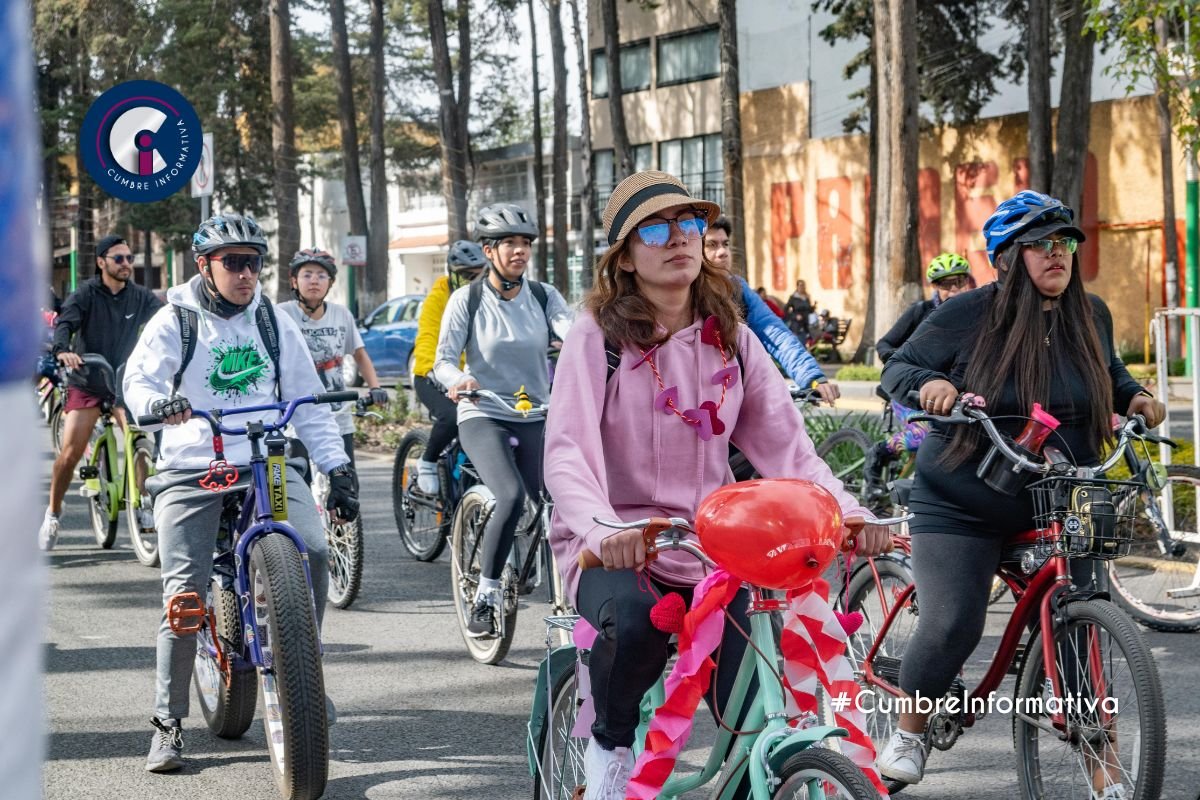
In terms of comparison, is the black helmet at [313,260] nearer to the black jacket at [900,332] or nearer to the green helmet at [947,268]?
the black jacket at [900,332]

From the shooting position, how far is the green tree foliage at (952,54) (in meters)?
33.5

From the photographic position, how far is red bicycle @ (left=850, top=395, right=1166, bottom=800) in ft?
12.9

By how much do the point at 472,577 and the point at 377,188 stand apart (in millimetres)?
35096

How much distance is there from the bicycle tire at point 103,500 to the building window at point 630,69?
37350 mm

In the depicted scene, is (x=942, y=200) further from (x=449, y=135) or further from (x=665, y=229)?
(x=665, y=229)

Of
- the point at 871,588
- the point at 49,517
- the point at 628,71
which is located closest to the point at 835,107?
the point at 628,71

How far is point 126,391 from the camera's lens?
526 cm

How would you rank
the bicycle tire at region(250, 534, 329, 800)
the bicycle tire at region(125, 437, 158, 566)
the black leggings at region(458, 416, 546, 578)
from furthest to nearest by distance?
the bicycle tire at region(125, 437, 158, 566) → the black leggings at region(458, 416, 546, 578) → the bicycle tire at region(250, 534, 329, 800)

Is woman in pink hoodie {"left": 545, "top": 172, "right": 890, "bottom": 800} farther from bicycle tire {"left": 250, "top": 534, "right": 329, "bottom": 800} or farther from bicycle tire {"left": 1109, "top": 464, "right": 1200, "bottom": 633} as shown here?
bicycle tire {"left": 1109, "top": 464, "right": 1200, "bottom": 633}

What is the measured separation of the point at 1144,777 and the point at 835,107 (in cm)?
3793

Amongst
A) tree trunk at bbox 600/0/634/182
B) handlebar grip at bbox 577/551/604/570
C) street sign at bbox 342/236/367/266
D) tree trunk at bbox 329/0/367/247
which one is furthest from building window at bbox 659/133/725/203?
handlebar grip at bbox 577/551/604/570

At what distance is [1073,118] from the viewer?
28.5 m

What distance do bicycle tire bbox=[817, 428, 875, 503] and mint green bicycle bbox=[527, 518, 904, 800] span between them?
683 cm

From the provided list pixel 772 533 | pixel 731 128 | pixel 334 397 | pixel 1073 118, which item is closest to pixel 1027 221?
pixel 772 533
